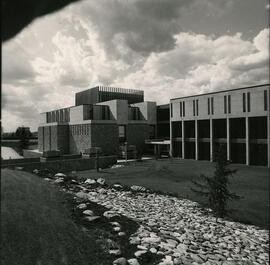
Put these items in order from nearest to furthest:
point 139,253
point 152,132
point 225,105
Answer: point 139,253 < point 225,105 < point 152,132

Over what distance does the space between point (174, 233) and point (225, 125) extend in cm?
3397

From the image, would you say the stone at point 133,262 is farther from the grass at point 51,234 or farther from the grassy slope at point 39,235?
the grassy slope at point 39,235

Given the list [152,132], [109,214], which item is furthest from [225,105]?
[109,214]

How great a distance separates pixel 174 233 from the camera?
14680 millimetres

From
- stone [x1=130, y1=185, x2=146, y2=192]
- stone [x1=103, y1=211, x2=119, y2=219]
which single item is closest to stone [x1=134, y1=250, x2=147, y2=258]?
stone [x1=103, y1=211, x2=119, y2=219]

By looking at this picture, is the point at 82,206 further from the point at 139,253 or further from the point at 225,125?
the point at 225,125

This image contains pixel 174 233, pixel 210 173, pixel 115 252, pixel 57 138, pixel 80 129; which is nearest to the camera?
pixel 115 252

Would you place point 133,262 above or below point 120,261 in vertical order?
below

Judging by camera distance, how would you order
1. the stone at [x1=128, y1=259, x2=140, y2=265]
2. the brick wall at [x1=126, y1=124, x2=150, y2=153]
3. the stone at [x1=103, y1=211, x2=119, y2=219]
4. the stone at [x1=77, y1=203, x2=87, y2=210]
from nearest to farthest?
the stone at [x1=128, y1=259, x2=140, y2=265], the stone at [x1=103, y1=211, x2=119, y2=219], the stone at [x1=77, y1=203, x2=87, y2=210], the brick wall at [x1=126, y1=124, x2=150, y2=153]

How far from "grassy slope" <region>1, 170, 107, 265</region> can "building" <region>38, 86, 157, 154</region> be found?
33739mm

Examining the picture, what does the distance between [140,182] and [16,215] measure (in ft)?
55.0

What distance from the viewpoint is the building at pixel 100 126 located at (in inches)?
1967

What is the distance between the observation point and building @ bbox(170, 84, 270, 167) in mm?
39562

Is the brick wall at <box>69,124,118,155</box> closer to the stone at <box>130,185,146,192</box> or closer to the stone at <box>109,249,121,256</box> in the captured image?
the stone at <box>130,185,146,192</box>
